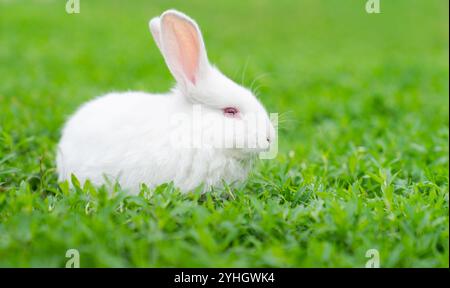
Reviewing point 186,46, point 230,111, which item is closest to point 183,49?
point 186,46

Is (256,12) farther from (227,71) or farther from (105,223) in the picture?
(105,223)

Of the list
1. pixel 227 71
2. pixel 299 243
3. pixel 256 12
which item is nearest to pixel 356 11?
pixel 256 12

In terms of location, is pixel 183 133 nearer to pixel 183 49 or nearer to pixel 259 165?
pixel 183 49

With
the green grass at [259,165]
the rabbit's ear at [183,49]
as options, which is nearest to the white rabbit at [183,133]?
the rabbit's ear at [183,49]

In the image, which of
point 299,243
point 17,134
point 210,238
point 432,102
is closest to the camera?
point 210,238

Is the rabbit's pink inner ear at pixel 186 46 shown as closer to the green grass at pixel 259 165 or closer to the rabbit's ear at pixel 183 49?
the rabbit's ear at pixel 183 49

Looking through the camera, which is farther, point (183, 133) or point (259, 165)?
point (259, 165)

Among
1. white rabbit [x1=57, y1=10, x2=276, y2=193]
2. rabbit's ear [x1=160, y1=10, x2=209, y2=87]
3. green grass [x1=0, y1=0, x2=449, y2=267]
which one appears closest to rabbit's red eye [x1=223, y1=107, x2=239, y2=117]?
white rabbit [x1=57, y1=10, x2=276, y2=193]
